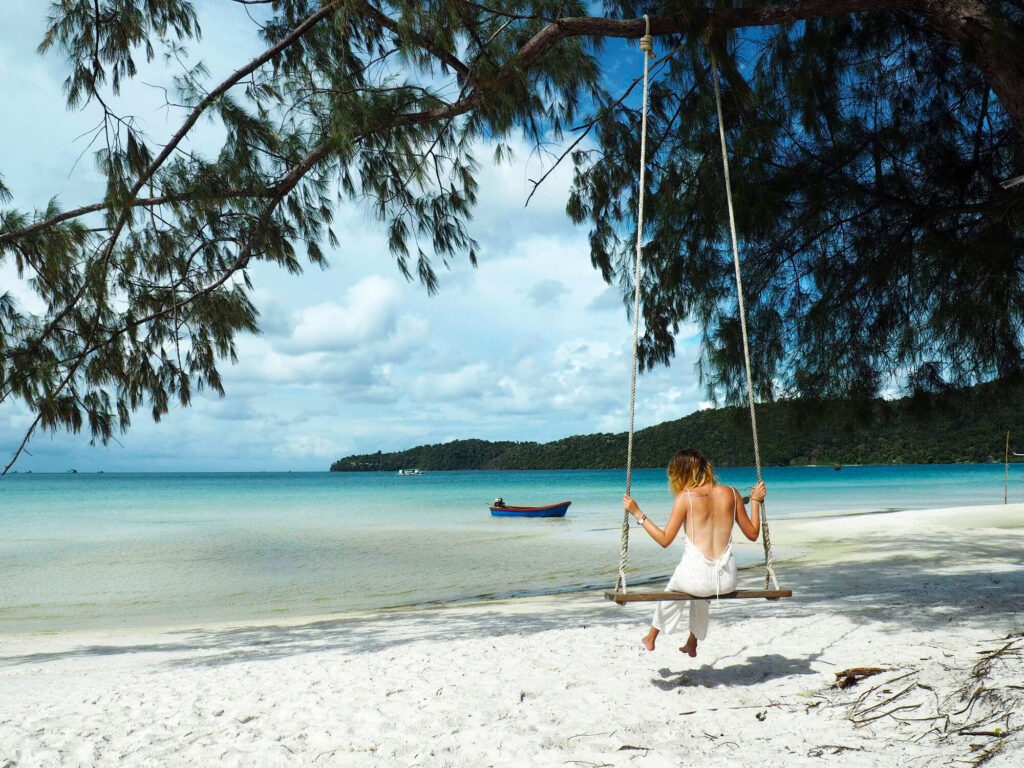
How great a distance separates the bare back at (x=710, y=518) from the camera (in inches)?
131

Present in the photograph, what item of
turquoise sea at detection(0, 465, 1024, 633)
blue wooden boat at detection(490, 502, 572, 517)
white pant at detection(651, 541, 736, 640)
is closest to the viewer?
white pant at detection(651, 541, 736, 640)

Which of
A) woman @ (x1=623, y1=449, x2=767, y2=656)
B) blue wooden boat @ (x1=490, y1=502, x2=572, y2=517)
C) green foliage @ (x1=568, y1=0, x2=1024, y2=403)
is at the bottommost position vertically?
blue wooden boat @ (x1=490, y1=502, x2=572, y2=517)

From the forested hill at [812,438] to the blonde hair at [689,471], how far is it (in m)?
2.31

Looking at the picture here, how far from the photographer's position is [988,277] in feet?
15.3

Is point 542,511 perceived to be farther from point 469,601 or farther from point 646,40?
point 646,40

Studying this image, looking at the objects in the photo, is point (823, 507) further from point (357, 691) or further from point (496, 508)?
point (357, 691)

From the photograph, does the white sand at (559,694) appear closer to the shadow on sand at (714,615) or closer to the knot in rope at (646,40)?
the shadow on sand at (714,615)

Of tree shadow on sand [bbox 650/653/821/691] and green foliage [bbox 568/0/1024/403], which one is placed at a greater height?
green foliage [bbox 568/0/1024/403]

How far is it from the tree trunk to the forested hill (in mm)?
2405

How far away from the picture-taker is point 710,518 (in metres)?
3.35

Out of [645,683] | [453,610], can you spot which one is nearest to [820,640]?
[645,683]

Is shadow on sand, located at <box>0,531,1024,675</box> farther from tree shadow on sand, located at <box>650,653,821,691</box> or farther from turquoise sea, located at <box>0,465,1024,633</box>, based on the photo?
turquoise sea, located at <box>0,465,1024,633</box>

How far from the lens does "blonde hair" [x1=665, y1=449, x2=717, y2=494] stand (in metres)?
3.41

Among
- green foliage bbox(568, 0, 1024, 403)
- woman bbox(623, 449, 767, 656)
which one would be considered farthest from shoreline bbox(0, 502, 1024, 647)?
woman bbox(623, 449, 767, 656)
